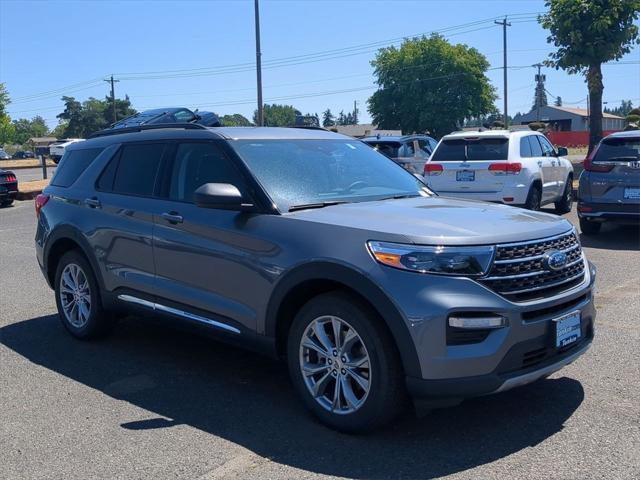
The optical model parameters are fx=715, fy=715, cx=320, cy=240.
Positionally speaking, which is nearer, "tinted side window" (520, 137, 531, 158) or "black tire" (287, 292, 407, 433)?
"black tire" (287, 292, 407, 433)

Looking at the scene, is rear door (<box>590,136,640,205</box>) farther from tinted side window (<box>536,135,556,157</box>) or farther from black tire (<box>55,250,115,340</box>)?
black tire (<box>55,250,115,340</box>)

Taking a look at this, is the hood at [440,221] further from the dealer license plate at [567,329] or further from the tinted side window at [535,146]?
the tinted side window at [535,146]

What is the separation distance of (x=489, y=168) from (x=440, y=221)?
27.2ft

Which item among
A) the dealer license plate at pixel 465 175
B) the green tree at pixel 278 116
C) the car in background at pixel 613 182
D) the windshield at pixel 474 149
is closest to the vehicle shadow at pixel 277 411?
the car in background at pixel 613 182

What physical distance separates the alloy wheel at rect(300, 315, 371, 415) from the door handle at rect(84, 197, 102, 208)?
259 cm

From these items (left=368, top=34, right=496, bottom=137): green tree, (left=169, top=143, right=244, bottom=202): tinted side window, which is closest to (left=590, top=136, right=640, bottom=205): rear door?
(left=169, top=143, right=244, bottom=202): tinted side window

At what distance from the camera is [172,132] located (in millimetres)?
5570

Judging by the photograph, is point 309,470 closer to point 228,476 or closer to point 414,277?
point 228,476

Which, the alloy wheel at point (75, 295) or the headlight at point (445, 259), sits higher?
the headlight at point (445, 259)

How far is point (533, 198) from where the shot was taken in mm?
12727


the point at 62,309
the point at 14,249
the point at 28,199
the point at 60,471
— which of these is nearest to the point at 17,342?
the point at 62,309

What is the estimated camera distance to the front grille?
12.6ft

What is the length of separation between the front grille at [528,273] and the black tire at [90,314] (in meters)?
3.55

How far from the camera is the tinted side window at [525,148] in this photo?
12552 millimetres
